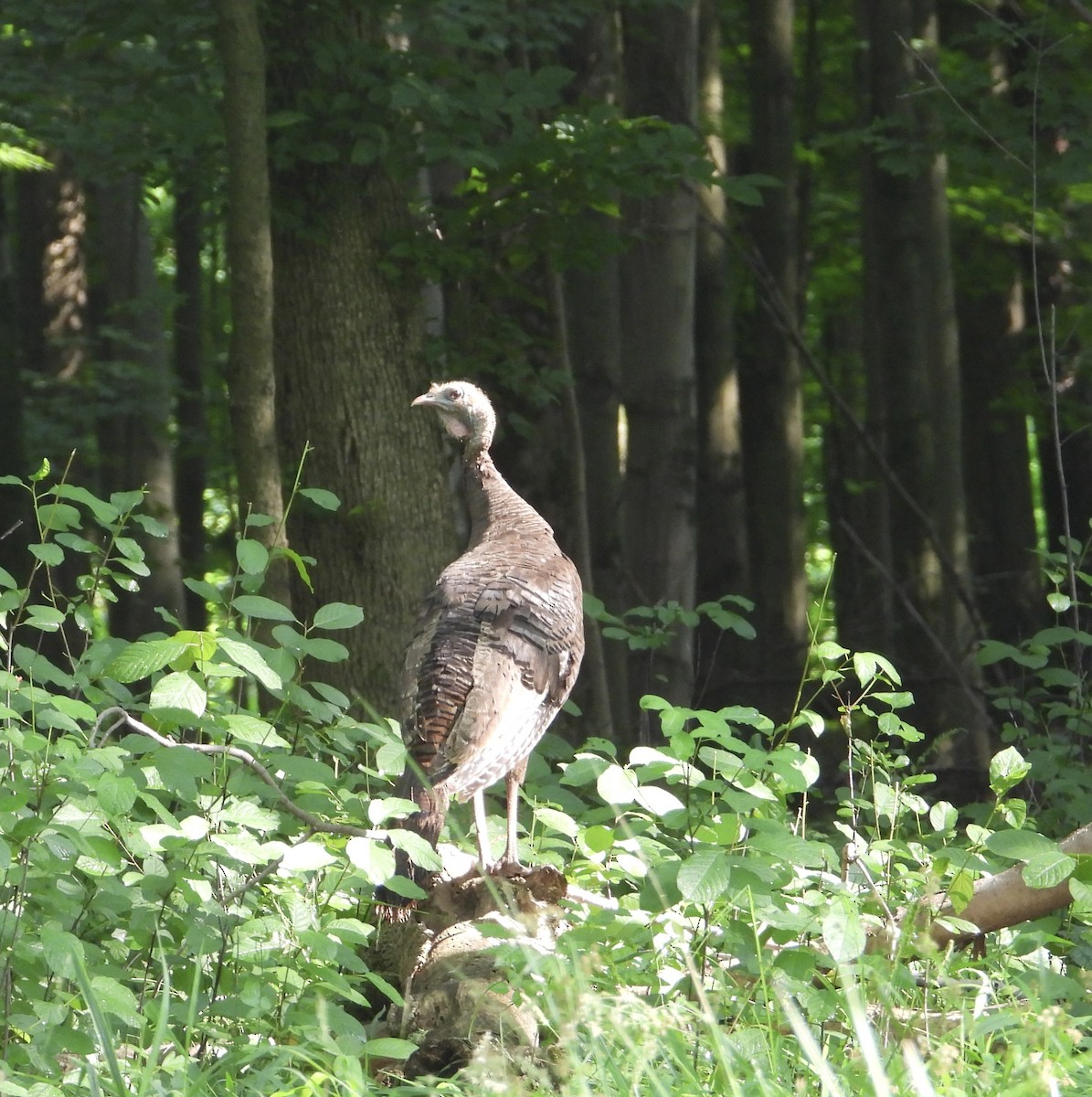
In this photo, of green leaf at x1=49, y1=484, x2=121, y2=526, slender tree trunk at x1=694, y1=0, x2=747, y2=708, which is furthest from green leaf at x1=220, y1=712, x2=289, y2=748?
slender tree trunk at x1=694, y1=0, x2=747, y2=708

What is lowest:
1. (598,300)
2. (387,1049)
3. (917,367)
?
(387,1049)

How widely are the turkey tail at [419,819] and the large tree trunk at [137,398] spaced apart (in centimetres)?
853

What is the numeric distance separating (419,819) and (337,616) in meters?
0.65

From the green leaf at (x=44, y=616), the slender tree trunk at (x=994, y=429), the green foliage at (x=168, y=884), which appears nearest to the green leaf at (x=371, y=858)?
the green foliage at (x=168, y=884)

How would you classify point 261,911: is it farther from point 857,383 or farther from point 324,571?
point 857,383

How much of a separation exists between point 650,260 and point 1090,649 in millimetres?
4819

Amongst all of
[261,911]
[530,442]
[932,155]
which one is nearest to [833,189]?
[932,155]

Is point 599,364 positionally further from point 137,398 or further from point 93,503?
point 93,503

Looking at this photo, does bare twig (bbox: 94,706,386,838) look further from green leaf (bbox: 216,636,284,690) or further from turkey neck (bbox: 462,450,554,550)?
turkey neck (bbox: 462,450,554,550)

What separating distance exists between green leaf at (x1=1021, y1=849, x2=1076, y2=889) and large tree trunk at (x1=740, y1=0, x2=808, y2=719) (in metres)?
10.3

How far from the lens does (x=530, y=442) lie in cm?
965

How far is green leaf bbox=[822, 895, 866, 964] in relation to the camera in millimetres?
3094

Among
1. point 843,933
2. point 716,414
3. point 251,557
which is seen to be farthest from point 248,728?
point 716,414

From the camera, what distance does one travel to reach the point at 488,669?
15.5ft
